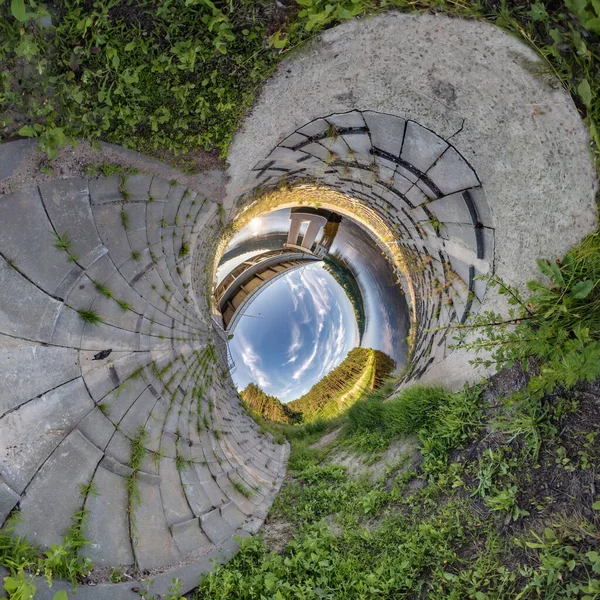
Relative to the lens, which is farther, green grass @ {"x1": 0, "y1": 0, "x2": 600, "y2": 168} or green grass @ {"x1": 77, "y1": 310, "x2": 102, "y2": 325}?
green grass @ {"x1": 77, "y1": 310, "x2": 102, "y2": 325}

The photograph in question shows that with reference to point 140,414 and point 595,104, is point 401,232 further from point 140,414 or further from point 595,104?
point 140,414

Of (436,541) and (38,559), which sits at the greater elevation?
(436,541)

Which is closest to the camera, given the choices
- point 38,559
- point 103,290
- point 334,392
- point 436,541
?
point 38,559

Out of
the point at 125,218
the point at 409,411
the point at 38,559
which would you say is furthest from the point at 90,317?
the point at 409,411

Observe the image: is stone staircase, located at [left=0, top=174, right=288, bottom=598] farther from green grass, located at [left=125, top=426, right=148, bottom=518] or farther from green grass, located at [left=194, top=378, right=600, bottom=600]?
green grass, located at [left=194, top=378, right=600, bottom=600]

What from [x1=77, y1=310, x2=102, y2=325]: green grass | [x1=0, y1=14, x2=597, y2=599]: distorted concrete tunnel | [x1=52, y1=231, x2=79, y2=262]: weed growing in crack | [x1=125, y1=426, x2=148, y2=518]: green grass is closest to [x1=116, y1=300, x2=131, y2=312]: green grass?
[x1=0, y1=14, x2=597, y2=599]: distorted concrete tunnel

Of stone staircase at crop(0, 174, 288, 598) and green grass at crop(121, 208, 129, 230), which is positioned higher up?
green grass at crop(121, 208, 129, 230)

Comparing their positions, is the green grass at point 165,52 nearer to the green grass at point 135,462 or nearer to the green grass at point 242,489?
the green grass at point 135,462

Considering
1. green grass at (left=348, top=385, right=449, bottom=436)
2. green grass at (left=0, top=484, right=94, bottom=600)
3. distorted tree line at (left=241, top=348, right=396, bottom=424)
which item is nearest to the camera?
green grass at (left=0, top=484, right=94, bottom=600)

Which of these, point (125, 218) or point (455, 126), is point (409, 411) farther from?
point (125, 218)

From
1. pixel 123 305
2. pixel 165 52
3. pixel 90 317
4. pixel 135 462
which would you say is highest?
pixel 165 52
